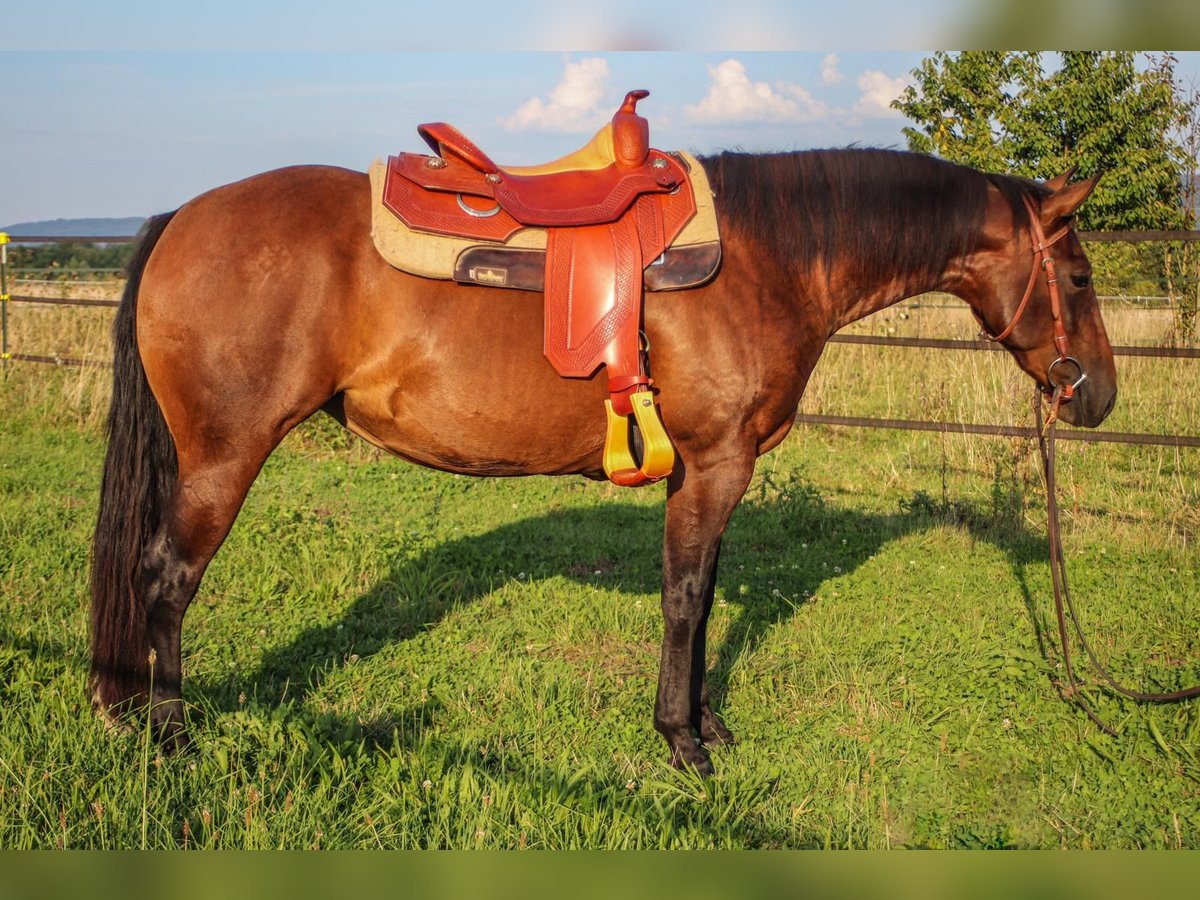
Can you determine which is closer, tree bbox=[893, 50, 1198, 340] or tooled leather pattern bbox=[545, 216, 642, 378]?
tooled leather pattern bbox=[545, 216, 642, 378]

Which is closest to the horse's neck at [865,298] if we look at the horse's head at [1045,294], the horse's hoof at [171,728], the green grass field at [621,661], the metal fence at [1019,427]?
the horse's head at [1045,294]

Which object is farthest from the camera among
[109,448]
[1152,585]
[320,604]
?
[1152,585]

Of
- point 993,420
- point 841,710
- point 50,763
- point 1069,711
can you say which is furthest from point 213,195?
point 993,420

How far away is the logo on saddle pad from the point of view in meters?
3.11

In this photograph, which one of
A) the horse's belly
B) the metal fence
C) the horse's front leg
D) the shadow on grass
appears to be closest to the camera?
the horse's belly

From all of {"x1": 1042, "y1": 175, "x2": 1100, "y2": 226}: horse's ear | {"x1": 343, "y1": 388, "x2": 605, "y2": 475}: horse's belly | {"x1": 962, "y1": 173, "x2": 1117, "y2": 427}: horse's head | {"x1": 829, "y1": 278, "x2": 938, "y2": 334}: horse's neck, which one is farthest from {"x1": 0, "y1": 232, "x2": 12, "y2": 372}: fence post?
{"x1": 1042, "y1": 175, "x2": 1100, "y2": 226}: horse's ear

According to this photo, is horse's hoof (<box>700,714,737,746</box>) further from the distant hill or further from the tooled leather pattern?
the distant hill

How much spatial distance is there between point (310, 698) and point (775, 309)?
2437mm

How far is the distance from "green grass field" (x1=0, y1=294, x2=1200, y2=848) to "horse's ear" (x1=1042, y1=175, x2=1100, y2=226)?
1.97 meters

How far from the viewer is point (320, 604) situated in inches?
186

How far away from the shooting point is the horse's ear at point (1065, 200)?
11.0 ft

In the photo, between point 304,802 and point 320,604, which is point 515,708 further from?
point 320,604

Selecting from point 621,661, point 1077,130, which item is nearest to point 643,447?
point 621,661

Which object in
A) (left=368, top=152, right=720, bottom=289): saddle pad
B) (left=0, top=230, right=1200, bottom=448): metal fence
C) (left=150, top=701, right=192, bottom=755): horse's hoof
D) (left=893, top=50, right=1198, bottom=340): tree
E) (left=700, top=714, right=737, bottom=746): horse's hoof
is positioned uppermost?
(left=893, top=50, right=1198, bottom=340): tree
